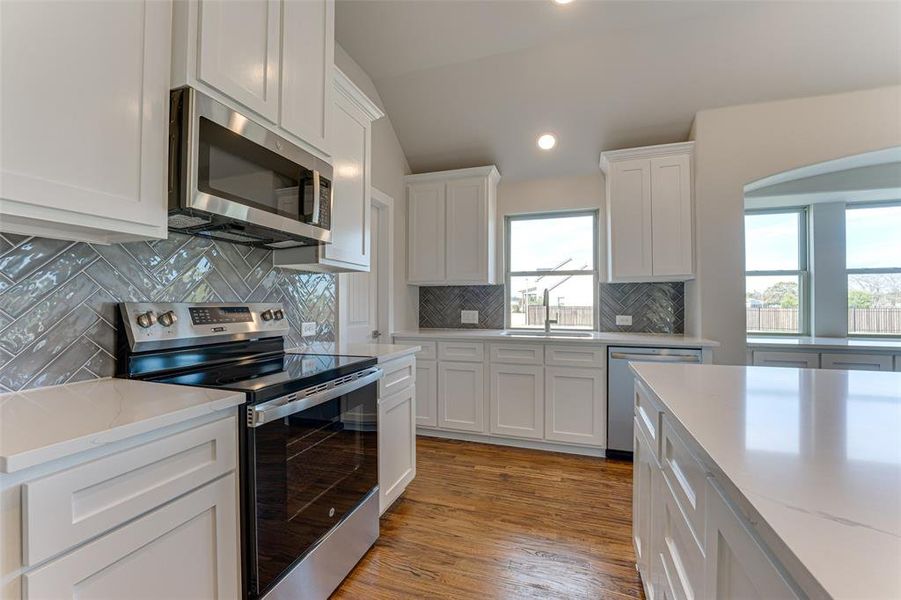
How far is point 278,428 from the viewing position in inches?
49.5

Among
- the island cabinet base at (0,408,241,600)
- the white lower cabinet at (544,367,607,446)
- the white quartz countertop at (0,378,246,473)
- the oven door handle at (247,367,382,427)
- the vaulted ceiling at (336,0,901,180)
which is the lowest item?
the white lower cabinet at (544,367,607,446)

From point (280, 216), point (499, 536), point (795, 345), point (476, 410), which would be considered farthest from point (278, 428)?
point (795, 345)

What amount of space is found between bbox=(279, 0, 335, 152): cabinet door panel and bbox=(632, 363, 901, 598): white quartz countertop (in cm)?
178

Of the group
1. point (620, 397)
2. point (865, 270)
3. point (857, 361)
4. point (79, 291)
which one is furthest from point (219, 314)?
point (865, 270)

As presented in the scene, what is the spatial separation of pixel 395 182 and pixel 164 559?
128 inches

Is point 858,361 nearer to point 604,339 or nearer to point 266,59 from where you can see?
point 604,339

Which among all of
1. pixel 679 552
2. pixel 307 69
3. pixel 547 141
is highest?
pixel 547 141

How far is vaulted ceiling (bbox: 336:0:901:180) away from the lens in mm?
2602

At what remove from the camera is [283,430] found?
1.28 m

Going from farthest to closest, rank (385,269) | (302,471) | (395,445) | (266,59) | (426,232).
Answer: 1. (426,232)
2. (385,269)
3. (395,445)
4. (266,59)
5. (302,471)

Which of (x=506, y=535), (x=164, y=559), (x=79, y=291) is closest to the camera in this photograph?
(x=164, y=559)

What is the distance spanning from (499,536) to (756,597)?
63.3 inches

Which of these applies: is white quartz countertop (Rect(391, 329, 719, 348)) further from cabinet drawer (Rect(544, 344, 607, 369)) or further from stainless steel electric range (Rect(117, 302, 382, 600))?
stainless steel electric range (Rect(117, 302, 382, 600))

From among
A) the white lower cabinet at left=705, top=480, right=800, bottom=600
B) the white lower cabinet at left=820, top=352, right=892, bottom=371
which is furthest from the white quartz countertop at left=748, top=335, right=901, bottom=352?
the white lower cabinet at left=705, top=480, right=800, bottom=600
